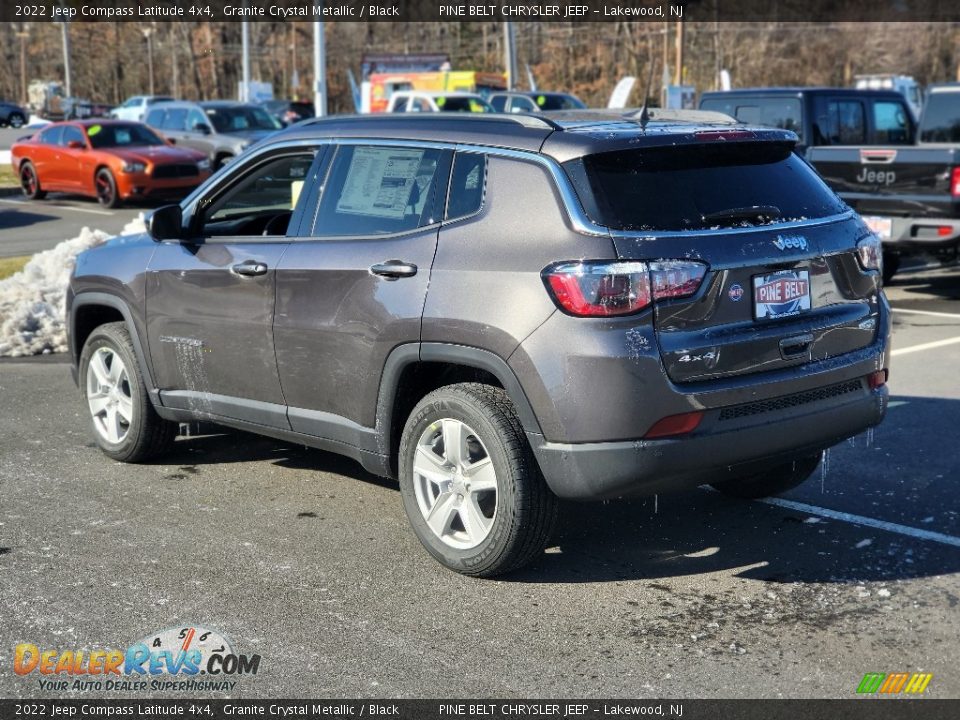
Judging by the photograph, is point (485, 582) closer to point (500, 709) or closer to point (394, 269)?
point (500, 709)

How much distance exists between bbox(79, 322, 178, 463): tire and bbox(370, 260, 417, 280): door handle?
6.41 feet

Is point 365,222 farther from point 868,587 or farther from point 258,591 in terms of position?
point 868,587

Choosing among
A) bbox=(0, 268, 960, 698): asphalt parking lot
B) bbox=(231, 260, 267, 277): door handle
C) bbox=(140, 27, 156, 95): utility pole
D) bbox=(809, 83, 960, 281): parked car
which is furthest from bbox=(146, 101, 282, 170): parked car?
bbox=(140, 27, 156, 95): utility pole

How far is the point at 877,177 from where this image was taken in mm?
11742

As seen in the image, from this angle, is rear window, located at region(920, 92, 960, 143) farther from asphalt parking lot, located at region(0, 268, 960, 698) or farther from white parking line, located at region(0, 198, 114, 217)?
white parking line, located at region(0, 198, 114, 217)

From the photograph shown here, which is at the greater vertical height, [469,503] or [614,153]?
[614,153]

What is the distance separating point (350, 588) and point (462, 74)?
117 feet

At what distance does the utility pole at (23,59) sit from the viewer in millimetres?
82688

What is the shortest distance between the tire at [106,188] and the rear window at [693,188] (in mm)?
19538

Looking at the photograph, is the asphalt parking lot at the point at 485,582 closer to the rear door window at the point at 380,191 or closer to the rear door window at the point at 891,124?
the rear door window at the point at 380,191

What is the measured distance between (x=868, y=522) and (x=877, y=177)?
706 cm

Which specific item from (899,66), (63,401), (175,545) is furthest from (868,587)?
(899,66)

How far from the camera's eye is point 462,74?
128 feet

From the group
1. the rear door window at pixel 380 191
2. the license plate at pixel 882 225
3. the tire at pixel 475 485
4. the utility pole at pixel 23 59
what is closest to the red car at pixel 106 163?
the license plate at pixel 882 225
